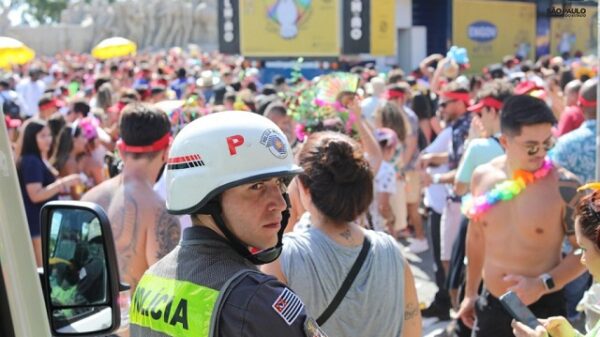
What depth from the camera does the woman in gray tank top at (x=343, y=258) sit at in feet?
8.47

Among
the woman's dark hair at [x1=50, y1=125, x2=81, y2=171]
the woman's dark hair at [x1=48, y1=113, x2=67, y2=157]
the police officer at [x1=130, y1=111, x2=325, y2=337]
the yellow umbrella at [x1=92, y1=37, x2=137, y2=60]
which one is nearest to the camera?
the police officer at [x1=130, y1=111, x2=325, y2=337]

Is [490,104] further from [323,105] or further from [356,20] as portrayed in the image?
[356,20]

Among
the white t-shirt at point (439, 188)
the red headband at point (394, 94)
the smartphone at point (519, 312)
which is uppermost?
the red headband at point (394, 94)

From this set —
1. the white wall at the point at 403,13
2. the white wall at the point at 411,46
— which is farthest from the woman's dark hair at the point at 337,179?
the white wall at the point at 411,46

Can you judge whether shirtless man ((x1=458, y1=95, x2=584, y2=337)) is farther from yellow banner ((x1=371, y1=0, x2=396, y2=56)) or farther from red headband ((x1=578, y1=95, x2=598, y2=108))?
yellow banner ((x1=371, y1=0, x2=396, y2=56))

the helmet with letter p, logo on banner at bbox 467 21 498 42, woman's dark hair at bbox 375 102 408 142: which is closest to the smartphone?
the helmet with letter p

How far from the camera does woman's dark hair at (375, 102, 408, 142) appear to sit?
746 centimetres

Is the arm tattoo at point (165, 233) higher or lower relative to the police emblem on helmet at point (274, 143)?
lower

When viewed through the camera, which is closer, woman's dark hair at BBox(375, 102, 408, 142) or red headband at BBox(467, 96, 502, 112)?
red headband at BBox(467, 96, 502, 112)

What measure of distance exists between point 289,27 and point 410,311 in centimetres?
1336

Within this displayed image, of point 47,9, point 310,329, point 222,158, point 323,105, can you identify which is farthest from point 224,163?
point 47,9

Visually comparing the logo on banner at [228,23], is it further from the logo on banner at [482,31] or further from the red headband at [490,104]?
the red headband at [490,104]

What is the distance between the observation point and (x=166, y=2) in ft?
166

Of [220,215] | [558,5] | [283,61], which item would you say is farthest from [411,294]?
[283,61]
